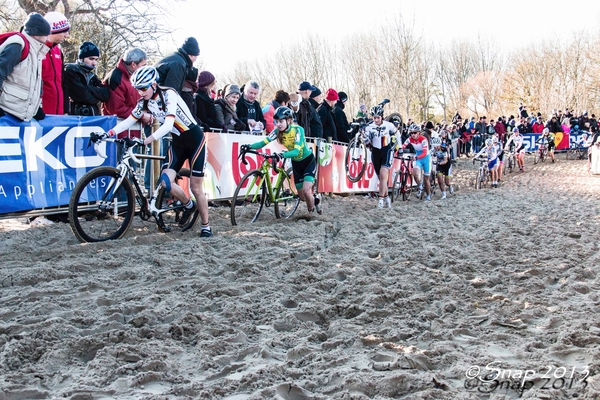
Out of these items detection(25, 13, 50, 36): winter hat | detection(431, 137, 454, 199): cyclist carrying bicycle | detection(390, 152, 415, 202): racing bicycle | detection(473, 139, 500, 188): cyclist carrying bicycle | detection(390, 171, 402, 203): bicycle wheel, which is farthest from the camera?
detection(473, 139, 500, 188): cyclist carrying bicycle

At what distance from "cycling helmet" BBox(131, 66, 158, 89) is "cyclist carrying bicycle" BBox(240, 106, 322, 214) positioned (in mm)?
2198

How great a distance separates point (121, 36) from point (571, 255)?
17.7 meters

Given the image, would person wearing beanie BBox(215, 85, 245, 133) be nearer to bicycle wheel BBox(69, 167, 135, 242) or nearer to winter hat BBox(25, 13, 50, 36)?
bicycle wheel BBox(69, 167, 135, 242)

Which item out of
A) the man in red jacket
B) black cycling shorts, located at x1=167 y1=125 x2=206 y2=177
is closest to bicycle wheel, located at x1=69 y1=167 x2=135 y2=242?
black cycling shorts, located at x1=167 y1=125 x2=206 y2=177

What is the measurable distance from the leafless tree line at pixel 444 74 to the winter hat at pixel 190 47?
35525 millimetres

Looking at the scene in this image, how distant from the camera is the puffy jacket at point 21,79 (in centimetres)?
606

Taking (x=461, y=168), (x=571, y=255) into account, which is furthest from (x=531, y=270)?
(x=461, y=168)

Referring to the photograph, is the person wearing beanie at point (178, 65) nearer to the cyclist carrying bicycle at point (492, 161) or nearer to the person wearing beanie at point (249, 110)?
the person wearing beanie at point (249, 110)

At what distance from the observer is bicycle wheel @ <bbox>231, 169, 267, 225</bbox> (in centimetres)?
818

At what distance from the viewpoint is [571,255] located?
6.32m

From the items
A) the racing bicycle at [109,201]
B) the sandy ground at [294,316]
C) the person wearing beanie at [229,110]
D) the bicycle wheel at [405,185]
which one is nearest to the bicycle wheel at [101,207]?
the racing bicycle at [109,201]

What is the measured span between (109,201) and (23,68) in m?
1.72

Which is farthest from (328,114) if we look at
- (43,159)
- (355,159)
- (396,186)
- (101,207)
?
(101,207)

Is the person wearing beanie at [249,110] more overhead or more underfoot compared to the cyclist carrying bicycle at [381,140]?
more overhead
